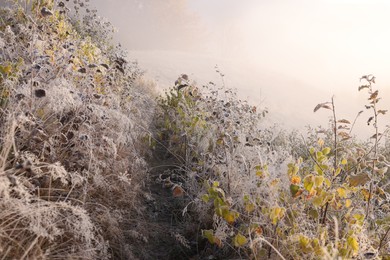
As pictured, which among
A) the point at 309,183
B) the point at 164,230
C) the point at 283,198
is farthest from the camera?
the point at 164,230

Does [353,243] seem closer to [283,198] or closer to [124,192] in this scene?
[283,198]

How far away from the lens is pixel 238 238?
82.7 inches

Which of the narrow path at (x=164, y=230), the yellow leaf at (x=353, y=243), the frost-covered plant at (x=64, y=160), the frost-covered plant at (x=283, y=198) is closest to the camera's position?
the yellow leaf at (x=353, y=243)

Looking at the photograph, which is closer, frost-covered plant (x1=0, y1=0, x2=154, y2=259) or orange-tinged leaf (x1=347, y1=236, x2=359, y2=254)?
orange-tinged leaf (x1=347, y1=236, x2=359, y2=254)

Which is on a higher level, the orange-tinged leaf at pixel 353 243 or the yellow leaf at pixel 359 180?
the yellow leaf at pixel 359 180

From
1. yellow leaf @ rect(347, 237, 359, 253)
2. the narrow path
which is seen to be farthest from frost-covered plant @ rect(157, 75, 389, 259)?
the narrow path

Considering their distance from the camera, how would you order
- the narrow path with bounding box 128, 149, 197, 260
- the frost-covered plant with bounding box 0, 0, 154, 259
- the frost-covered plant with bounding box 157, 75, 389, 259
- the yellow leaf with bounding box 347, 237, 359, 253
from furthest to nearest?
the narrow path with bounding box 128, 149, 197, 260
the frost-covered plant with bounding box 157, 75, 389, 259
the frost-covered plant with bounding box 0, 0, 154, 259
the yellow leaf with bounding box 347, 237, 359, 253

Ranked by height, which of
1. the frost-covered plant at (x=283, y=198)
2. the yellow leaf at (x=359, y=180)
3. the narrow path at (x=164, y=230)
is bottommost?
the narrow path at (x=164, y=230)

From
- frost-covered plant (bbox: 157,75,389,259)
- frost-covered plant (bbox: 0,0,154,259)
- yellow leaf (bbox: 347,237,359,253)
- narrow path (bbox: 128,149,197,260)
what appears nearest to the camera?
yellow leaf (bbox: 347,237,359,253)

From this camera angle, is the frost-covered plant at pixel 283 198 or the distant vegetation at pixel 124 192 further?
the frost-covered plant at pixel 283 198

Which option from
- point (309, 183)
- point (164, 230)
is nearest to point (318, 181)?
point (309, 183)

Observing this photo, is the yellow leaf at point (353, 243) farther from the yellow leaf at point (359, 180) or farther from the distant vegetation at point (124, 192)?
the yellow leaf at point (359, 180)

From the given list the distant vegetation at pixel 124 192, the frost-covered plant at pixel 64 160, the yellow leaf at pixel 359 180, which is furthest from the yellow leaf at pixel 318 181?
the frost-covered plant at pixel 64 160

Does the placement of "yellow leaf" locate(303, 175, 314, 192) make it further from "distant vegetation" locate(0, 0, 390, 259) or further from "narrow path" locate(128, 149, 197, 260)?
"narrow path" locate(128, 149, 197, 260)
